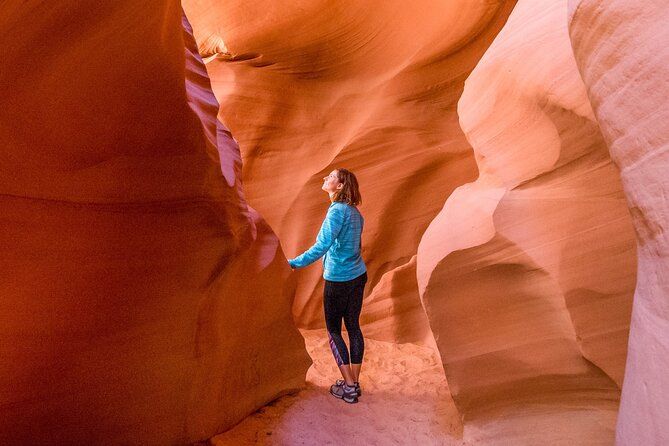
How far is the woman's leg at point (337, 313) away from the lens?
3441 millimetres

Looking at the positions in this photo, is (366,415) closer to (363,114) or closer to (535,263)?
(535,263)

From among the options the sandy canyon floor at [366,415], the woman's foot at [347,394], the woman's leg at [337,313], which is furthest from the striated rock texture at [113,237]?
the woman's foot at [347,394]

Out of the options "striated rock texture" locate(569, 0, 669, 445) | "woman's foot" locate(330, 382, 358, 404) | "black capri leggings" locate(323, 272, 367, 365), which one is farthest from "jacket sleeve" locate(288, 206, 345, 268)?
"striated rock texture" locate(569, 0, 669, 445)

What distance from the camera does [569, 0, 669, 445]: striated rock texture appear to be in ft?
4.63

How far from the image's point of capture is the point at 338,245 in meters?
3.40

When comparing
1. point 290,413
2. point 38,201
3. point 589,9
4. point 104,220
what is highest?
point 589,9

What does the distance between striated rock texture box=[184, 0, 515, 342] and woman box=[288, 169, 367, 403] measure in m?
1.66

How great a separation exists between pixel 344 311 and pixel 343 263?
0.33 meters

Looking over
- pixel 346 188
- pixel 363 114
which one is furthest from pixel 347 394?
pixel 363 114

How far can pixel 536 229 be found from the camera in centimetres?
276

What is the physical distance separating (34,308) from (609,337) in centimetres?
252

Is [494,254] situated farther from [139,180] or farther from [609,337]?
[139,180]

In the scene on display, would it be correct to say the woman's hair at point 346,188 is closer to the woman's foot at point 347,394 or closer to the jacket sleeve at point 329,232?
the jacket sleeve at point 329,232

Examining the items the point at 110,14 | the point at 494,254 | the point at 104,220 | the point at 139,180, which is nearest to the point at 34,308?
the point at 104,220
